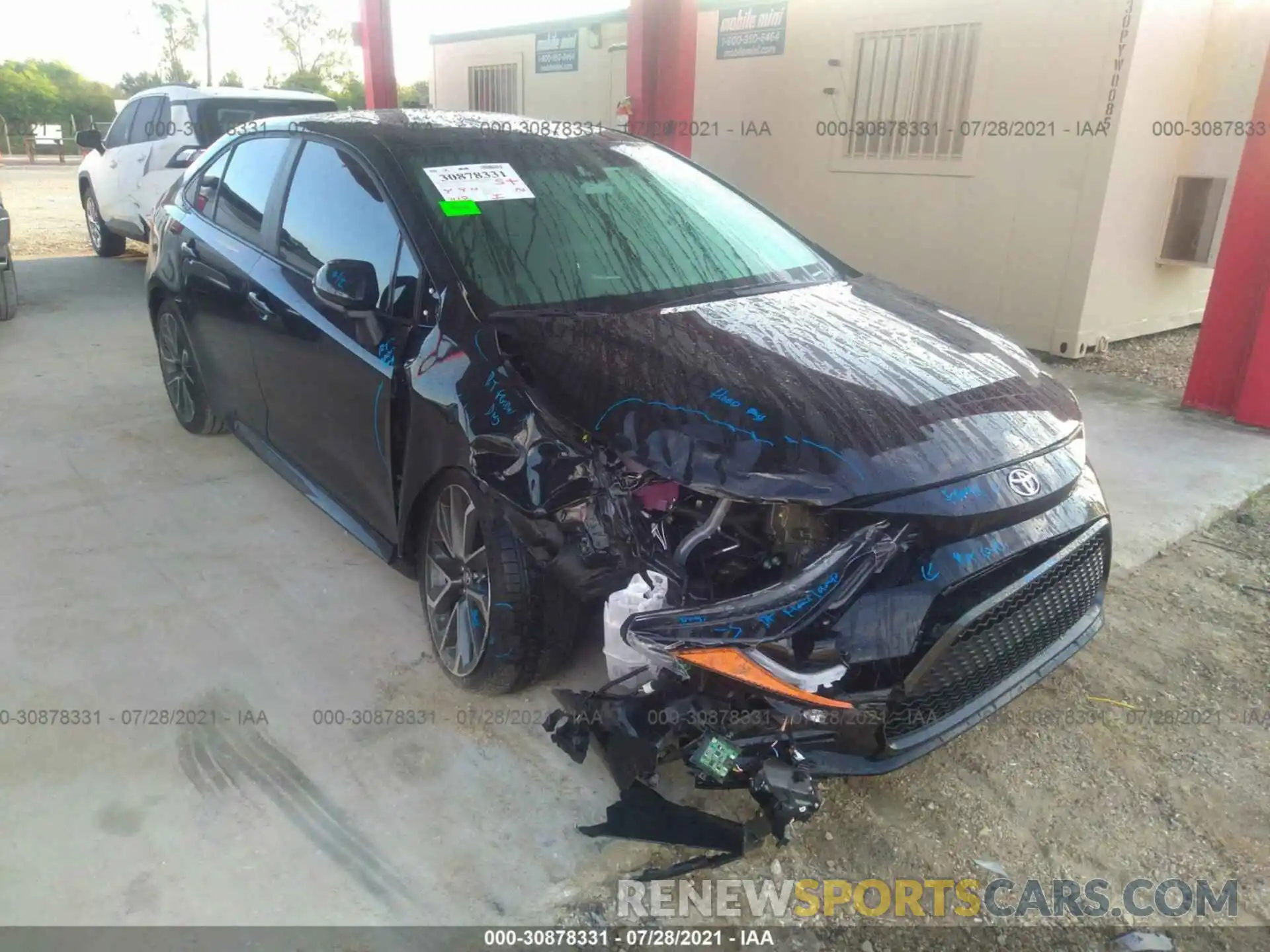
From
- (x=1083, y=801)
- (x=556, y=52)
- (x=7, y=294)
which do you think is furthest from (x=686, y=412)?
(x=556, y=52)

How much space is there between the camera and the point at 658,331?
8.74ft

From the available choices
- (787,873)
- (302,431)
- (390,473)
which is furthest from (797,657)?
(302,431)

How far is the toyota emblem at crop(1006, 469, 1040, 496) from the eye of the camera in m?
2.28

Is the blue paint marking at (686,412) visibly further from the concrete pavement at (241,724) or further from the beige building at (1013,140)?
the beige building at (1013,140)

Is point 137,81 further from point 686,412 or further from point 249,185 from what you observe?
point 686,412

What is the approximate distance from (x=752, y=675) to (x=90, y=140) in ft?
33.2

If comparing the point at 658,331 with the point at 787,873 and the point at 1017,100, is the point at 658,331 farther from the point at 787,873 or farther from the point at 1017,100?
the point at 1017,100

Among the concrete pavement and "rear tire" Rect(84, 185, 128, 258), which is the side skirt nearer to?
the concrete pavement

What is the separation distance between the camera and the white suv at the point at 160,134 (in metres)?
8.38

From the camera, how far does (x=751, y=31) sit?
8.62m

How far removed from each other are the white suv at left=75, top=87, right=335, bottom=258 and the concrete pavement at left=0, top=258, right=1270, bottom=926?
464 centimetres

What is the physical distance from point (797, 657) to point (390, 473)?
5.07 ft

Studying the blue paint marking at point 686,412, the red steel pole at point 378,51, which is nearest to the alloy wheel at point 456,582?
the blue paint marking at point 686,412

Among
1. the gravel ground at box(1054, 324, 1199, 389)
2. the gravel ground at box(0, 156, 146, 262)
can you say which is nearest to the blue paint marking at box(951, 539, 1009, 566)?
the gravel ground at box(1054, 324, 1199, 389)
